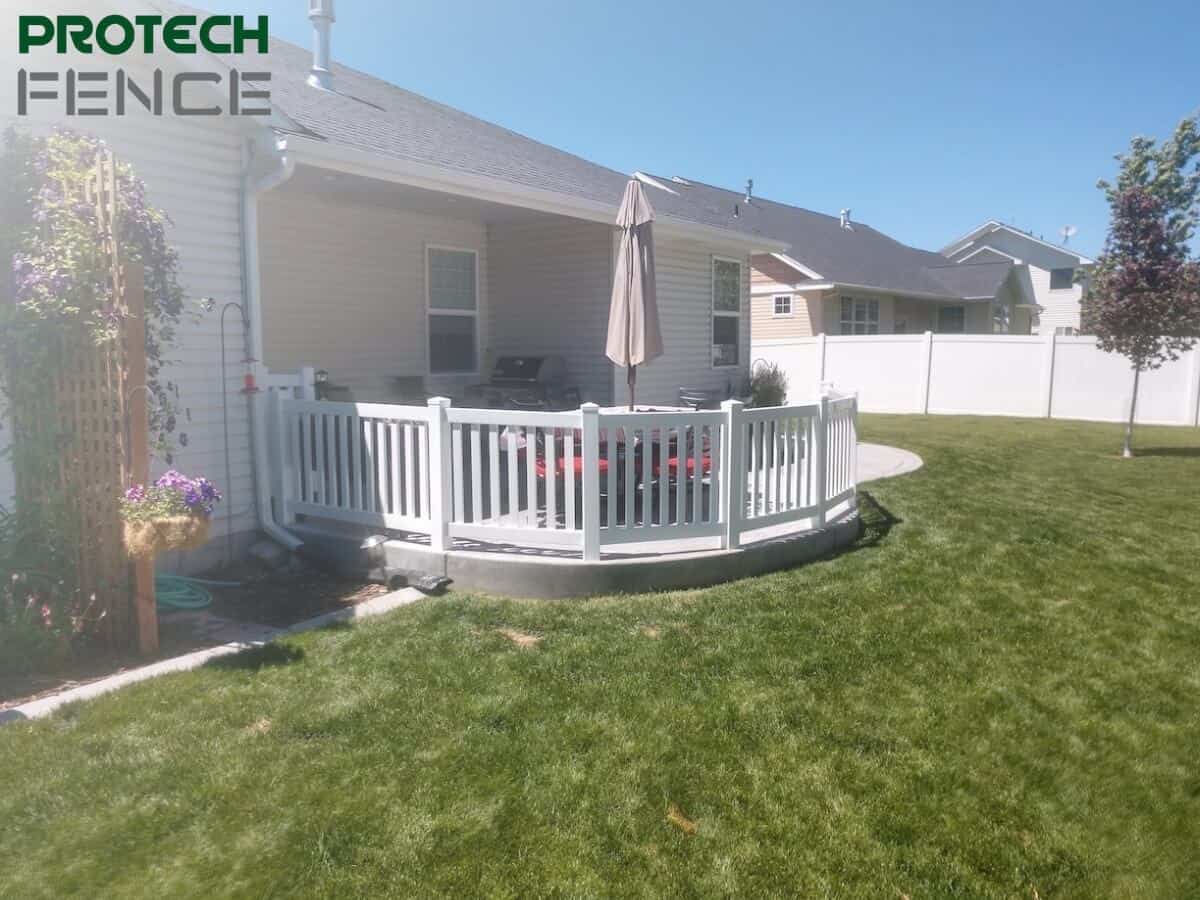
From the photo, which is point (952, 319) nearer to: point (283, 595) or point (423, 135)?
point (423, 135)

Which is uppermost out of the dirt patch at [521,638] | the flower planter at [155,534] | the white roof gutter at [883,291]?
the white roof gutter at [883,291]

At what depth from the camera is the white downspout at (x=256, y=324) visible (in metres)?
5.99

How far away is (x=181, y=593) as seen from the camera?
5180 millimetres

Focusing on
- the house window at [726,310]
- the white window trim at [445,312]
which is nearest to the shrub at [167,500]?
the white window trim at [445,312]

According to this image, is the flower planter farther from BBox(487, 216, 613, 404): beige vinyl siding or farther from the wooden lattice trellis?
BBox(487, 216, 613, 404): beige vinyl siding

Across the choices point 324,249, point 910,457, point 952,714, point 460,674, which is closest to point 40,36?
point 324,249

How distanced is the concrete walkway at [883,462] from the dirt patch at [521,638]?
5318 mm

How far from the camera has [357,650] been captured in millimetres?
4289

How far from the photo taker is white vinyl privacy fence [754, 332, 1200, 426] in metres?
16.0

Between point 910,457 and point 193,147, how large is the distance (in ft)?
28.6

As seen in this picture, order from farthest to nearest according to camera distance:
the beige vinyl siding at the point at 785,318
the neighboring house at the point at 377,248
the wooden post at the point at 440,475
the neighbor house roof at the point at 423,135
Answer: the beige vinyl siding at the point at 785,318, the neighbor house roof at the point at 423,135, the neighboring house at the point at 377,248, the wooden post at the point at 440,475

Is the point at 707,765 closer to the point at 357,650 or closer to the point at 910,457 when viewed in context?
the point at 357,650

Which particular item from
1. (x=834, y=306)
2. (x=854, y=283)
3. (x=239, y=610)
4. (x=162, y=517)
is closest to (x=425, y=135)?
(x=239, y=610)

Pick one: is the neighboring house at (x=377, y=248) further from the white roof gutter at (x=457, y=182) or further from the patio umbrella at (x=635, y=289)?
the patio umbrella at (x=635, y=289)
